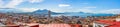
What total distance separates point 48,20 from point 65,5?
22 cm

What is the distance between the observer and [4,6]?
7.63 feet

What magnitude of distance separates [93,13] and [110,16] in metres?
0.17

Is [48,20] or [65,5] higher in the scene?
[65,5]

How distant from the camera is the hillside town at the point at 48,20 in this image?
2.32m

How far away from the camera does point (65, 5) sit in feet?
7.61

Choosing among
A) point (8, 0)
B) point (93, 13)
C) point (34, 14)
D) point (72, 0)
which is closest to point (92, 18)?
point (93, 13)

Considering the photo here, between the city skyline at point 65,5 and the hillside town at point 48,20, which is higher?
the city skyline at point 65,5

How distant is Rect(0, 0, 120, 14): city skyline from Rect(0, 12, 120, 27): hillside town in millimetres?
67

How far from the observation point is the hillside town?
7.63 ft

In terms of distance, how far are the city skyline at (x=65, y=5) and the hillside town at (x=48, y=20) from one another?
7 cm

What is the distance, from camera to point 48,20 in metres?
2.35

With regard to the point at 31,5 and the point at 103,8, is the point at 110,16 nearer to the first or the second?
the point at 103,8

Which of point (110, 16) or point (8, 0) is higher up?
point (8, 0)

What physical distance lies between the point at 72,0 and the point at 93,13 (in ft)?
0.79
